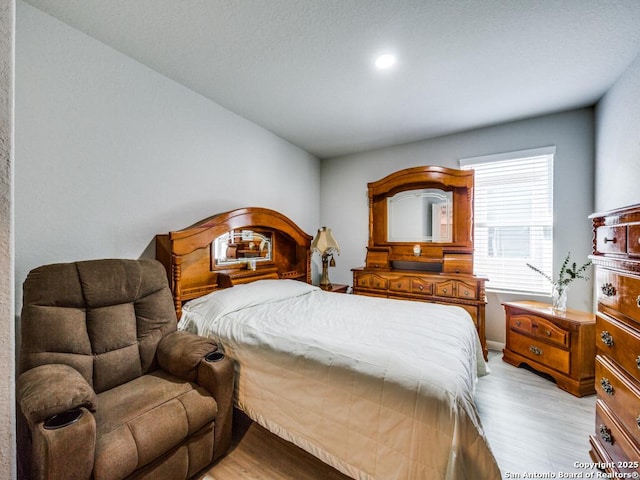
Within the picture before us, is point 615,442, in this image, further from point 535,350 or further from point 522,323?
point 522,323

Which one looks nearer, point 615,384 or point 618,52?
point 615,384

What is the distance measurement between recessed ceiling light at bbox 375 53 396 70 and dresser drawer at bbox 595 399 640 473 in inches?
97.8

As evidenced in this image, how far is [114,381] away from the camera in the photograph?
4.96 ft

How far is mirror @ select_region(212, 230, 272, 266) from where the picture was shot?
267cm

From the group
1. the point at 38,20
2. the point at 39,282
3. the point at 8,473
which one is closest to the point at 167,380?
the point at 39,282

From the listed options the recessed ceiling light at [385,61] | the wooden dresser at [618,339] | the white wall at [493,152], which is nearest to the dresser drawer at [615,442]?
the wooden dresser at [618,339]

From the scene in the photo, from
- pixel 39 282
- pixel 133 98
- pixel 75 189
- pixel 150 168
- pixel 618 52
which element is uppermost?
pixel 618 52

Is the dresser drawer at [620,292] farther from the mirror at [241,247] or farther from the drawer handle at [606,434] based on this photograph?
the mirror at [241,247]

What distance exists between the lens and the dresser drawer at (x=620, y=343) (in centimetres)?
115

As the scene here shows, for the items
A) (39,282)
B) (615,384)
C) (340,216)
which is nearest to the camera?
(615,384)

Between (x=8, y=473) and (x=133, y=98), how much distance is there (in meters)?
2.32

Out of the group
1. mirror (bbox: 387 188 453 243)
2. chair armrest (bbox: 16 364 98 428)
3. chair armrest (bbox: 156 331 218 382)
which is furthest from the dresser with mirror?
chair armrest (bbox: 16 364 98 428)

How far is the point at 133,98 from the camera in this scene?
209cm

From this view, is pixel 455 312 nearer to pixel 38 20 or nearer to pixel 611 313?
pixel 611 313
